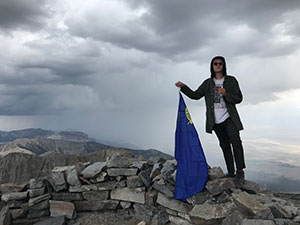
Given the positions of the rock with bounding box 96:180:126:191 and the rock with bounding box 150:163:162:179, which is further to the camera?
the rock with bounding box 96:180:126:191

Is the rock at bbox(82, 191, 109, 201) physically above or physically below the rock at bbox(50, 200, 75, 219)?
above

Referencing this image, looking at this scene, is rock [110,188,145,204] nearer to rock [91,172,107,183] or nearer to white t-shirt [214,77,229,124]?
rock [91,172,107,183]

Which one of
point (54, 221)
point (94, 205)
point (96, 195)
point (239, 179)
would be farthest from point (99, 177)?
point (239, 179)

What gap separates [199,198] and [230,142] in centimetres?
148

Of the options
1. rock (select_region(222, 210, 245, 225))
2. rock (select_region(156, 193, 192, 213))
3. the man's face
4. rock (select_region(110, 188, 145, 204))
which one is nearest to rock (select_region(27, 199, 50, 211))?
rock (select_region(110, 188, 145, 204))

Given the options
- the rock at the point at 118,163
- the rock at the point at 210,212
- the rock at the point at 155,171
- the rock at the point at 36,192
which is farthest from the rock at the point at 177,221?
the rock at the point at 36,192

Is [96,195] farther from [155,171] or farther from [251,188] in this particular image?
[251,188]

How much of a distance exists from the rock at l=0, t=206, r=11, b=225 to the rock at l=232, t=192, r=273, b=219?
20.2 ft

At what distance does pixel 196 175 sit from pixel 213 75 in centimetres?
240

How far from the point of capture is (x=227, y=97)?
5145 millimetres

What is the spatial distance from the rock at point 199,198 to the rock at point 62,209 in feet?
11.5

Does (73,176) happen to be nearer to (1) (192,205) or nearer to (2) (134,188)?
(2) (134,188)

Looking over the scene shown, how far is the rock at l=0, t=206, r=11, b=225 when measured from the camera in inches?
268

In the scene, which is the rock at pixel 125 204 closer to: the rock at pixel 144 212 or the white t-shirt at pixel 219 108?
the rock at pixel 144 212
